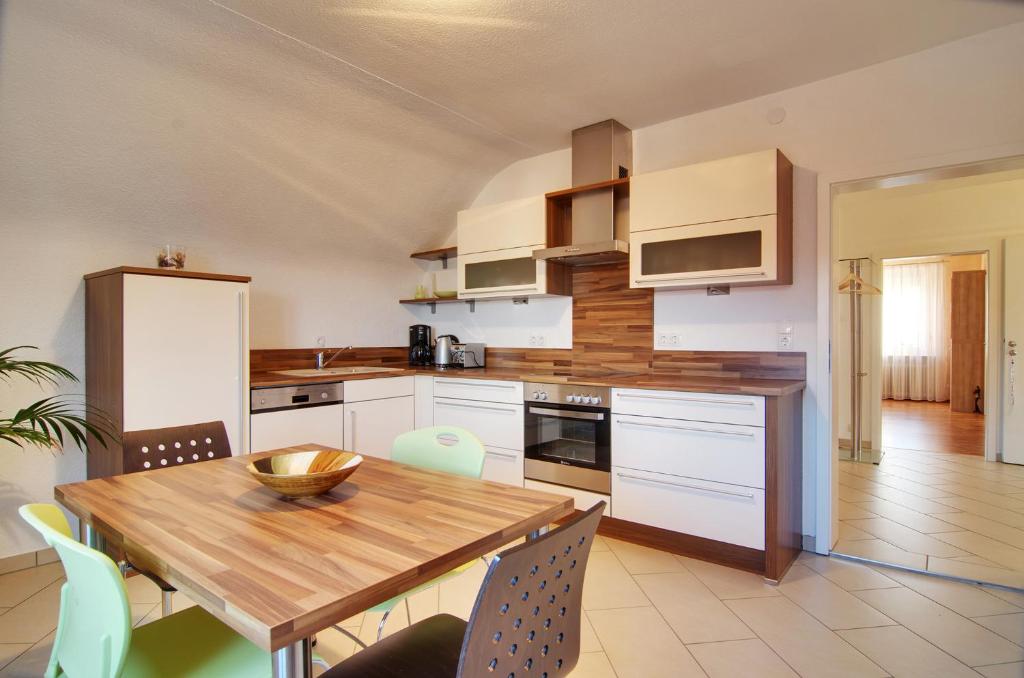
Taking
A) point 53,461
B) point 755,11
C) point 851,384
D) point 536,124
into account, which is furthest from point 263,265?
point 851,384

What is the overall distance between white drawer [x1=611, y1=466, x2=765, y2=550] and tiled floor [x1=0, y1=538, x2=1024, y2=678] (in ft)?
0.63

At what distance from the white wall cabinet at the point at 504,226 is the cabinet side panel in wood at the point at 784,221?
1.41 meters

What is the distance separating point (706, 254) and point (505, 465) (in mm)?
1788

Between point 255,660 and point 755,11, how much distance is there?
2909mm

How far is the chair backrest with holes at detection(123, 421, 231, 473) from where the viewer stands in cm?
190

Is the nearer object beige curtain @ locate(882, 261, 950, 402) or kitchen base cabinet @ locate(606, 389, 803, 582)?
kitchen base cabinet @ locate(606, 389, 803, 582)

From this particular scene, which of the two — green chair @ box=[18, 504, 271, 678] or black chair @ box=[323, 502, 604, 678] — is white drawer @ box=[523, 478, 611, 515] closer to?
black chair @ box=[323, 502, 604, 678]

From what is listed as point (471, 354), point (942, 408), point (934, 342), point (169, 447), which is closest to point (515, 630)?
point (169, 447)

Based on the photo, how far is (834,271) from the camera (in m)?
2.95

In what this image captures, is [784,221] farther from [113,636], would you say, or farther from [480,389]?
[113,636]

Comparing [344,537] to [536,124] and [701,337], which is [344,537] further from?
[536,124]

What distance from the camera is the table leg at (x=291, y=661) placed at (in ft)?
2.77

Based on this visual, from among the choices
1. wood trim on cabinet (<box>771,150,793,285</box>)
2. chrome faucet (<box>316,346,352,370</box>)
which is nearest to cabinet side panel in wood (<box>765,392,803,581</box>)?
wood trim on cabinet (<box>771,150,793,285</box>)

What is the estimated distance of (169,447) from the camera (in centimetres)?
198
